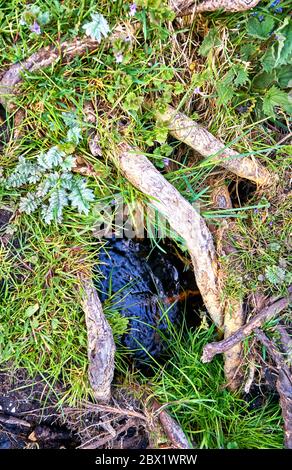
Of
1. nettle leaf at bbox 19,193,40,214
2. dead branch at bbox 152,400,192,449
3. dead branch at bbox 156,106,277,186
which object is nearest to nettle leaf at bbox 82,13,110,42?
dead branch at bbox 156,106,277,186

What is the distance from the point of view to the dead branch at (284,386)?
2.25 m

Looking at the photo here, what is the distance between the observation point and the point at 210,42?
224 cm

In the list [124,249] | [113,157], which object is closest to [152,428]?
[124,249]

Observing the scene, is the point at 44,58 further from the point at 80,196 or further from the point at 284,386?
the point at 284,386

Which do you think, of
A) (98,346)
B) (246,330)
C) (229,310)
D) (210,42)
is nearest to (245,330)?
(246,330)

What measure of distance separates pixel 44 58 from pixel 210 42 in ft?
2.81

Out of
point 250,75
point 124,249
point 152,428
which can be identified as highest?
point 250,75

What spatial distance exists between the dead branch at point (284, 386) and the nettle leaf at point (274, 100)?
1.22 meters

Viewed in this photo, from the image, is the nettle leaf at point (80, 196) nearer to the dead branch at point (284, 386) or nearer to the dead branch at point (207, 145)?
the dead branch at point (207, 145)

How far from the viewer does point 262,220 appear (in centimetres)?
251

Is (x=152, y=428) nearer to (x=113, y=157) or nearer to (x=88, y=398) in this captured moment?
(x=88, y=398)

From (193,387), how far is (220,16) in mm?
2011

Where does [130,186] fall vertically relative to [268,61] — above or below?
below

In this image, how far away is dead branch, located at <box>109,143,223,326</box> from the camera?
7.42 feet
